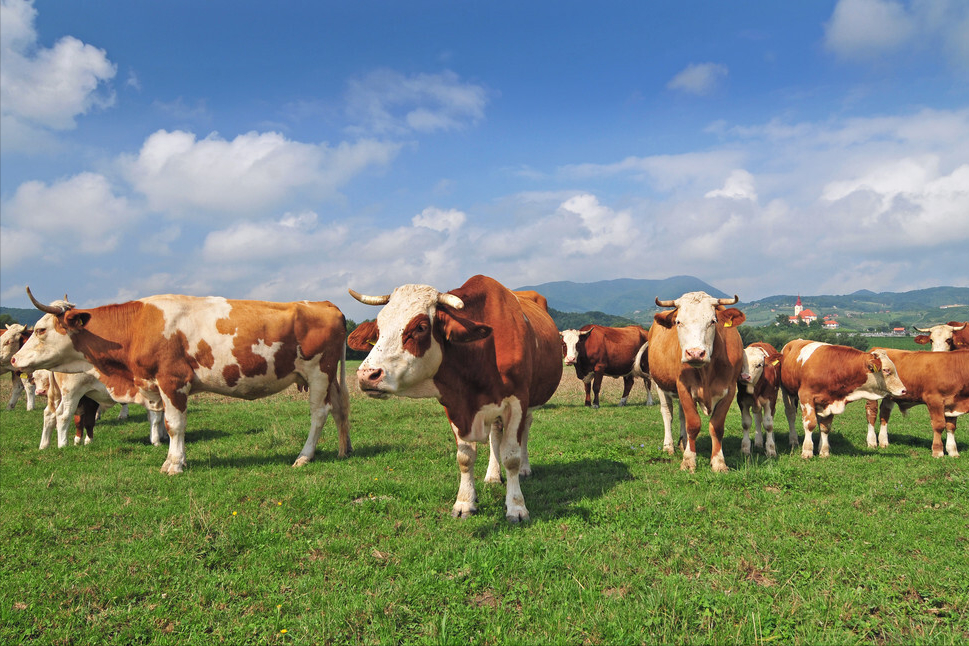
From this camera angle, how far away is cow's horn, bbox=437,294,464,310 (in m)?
5.42

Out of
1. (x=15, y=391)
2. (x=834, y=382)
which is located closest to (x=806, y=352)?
(x=834, y=382)

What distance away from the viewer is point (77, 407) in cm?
1138

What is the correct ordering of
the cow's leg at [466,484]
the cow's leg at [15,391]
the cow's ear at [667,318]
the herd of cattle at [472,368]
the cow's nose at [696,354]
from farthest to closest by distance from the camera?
1. the cow's leg at [15,391]
2. the cow's ear at [667,318]
3. the cow's nose at [696,354]
4. the cow's leg at [466,484]
5. the herd of cattle at [472,368]

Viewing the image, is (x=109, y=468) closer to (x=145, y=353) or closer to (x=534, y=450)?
(x=145, y=353)

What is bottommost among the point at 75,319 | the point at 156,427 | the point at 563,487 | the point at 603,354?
the point at 563,487

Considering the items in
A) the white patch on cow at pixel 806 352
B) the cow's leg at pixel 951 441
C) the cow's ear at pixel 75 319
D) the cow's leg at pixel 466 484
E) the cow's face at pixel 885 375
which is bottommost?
the cow's leg at pixel 951 441

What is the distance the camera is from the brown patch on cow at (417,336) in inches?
199

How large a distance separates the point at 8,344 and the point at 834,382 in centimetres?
1765

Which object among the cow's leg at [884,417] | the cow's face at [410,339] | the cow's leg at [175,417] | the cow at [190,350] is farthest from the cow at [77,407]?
the cow's leg at [884,417]

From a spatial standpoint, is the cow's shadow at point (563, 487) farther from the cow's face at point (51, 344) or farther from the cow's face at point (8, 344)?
the cow's face at point (8, 344)

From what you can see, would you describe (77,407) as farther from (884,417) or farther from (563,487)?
(884,417)

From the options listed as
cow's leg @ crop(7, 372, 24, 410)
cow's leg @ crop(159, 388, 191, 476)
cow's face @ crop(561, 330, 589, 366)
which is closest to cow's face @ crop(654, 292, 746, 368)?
cow's leg @ crop(159, 388, 191, 476)

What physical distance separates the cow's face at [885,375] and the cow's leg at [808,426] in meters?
1.17

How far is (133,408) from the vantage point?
52.3 feet
